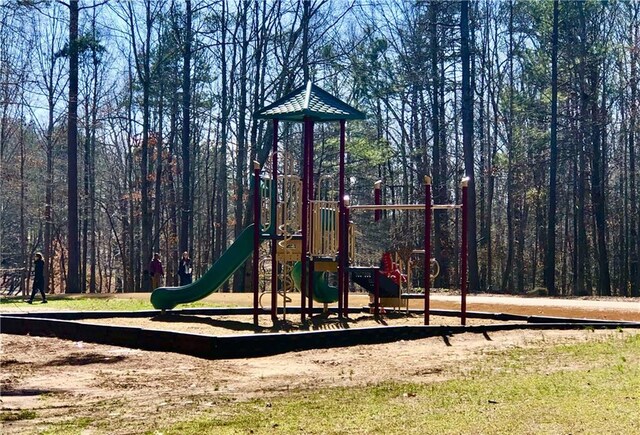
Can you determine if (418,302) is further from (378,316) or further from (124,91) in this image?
(124,91)

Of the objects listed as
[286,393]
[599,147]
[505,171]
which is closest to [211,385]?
[286,393]

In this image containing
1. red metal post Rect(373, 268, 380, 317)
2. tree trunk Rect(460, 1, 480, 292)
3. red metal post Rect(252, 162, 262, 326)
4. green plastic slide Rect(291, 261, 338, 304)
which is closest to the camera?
red metal post Rect(252, 162, 262, 326)

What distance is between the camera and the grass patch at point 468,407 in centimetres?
652

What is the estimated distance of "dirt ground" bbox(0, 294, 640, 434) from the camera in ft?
24.7

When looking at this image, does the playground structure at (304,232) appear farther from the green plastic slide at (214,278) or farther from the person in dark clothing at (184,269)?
the person in dark clothing at (184,269)

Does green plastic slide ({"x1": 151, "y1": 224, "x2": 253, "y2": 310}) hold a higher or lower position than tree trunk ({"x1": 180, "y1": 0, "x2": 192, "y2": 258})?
lower

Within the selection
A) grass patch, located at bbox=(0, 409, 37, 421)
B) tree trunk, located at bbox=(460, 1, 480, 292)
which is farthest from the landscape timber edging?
tree trunk, located at bbox=(460, 1, 480, 292)

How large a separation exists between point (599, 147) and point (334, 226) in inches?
1129

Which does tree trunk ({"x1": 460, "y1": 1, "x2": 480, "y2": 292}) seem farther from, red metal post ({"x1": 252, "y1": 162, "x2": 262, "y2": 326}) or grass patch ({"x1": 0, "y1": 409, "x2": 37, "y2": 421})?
grass patch ({"x1": 0, "y1": 409, "x2": 37, "y2": 421})

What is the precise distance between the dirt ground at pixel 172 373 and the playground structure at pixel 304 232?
1683mm

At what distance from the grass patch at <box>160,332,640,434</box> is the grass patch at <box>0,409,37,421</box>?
1512 millimetres

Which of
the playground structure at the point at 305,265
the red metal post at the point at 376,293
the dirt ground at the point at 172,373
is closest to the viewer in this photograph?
the dirt ground at the point at 172,373

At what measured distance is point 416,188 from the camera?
44844 millimetres

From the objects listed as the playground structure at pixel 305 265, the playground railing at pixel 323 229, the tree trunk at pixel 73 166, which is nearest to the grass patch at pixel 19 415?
the playground structure at pixel 305 265
